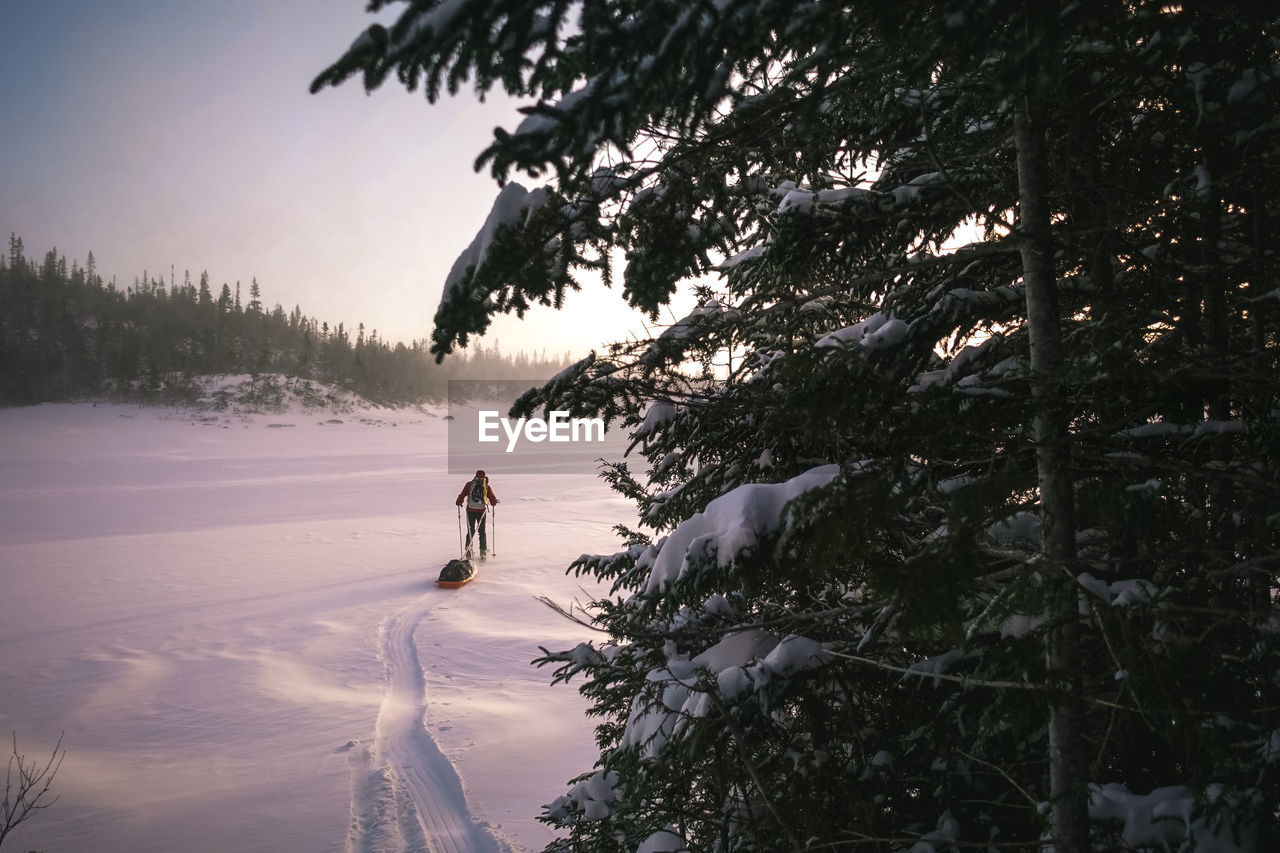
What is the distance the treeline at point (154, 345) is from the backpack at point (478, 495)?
65.0 meters

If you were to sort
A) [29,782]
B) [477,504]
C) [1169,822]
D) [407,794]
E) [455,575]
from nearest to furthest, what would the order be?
[1169,822] < [29,782] < [407,794] < [455,575] < [477,504]

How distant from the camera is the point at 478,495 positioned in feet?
54.7

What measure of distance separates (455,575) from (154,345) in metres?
84.5

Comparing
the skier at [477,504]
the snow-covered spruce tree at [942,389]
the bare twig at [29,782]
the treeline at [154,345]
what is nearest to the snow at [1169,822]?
the snow-covered spruce tree at [942,389]

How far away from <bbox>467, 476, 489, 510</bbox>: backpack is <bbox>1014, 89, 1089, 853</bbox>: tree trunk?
15322mm

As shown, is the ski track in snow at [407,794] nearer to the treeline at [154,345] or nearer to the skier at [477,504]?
the skier at [477,504]

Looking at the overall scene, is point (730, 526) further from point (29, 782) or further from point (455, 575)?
point (455, 575)

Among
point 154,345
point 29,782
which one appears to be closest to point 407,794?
point 29,782

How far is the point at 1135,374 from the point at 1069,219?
5.13 feet

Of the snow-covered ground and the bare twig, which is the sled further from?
the bare twig

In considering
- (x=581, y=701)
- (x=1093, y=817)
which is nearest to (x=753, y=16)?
(x=1093, y=817)

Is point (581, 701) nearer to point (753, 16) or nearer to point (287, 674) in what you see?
point (287, 674)

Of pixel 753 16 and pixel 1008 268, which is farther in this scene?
pixel 1008 268

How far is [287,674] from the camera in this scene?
9.60 meters
